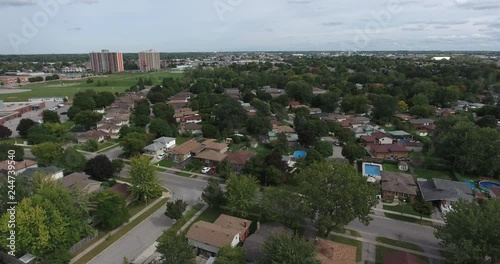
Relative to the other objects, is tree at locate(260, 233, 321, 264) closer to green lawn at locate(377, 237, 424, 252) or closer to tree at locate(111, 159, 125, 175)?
green lawn at locate(377, 237, 424, 252)

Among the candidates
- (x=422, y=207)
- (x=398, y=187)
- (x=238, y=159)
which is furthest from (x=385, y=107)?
(x=238, y=159)

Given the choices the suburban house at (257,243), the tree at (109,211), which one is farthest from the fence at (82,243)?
the suburban house at (257,243)

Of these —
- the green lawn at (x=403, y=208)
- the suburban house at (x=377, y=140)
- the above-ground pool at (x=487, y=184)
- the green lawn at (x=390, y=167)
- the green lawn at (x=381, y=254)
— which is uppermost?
the suburban house at (x=377, y=140)

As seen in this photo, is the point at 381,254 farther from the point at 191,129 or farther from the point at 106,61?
the point at 106,61

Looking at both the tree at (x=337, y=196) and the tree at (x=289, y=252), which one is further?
the tree at (x=337, y=196)

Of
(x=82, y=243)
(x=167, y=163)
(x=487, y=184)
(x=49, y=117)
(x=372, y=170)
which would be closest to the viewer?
(x=82, y=243)

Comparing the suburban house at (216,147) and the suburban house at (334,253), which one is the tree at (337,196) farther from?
the suburban house at (216,147)

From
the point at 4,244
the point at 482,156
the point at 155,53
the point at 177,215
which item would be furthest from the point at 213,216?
the point at 155,53
